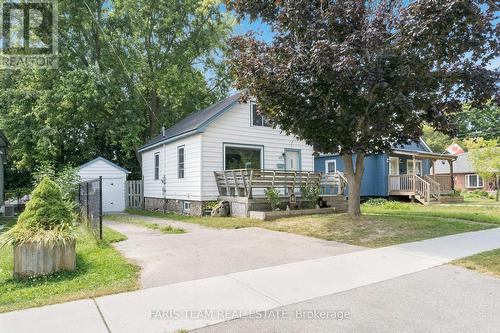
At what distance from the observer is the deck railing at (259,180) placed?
13.3 m

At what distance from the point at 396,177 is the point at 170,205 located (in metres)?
13.9

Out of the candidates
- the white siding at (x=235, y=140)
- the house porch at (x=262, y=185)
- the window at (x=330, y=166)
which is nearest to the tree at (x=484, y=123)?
the window at (x=330, y=166)

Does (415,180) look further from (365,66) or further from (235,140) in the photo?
(365,66)

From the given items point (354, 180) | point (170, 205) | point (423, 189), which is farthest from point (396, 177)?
point (170, 205)

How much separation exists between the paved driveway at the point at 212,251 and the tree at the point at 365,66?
3.42m

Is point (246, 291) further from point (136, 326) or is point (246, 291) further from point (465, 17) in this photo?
point (465, 17)

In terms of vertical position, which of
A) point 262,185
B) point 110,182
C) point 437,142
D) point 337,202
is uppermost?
point 437,142

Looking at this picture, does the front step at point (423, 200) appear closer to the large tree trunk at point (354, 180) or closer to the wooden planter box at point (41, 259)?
the large tree trunk at point (354, 180)

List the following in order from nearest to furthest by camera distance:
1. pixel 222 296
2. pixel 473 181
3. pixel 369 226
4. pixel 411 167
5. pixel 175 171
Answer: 1. pixel 222 296
2. pixel 369 226
3. pixel 175 171
4. pixel 411 167
5. pixel 473 181

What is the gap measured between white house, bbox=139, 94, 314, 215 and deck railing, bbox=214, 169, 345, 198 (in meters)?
0.70

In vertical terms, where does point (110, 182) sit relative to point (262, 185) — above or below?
above

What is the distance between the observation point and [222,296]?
468cm

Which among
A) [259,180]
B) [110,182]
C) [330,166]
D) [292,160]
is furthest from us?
[330,166]

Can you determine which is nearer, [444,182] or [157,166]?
[157,166]
